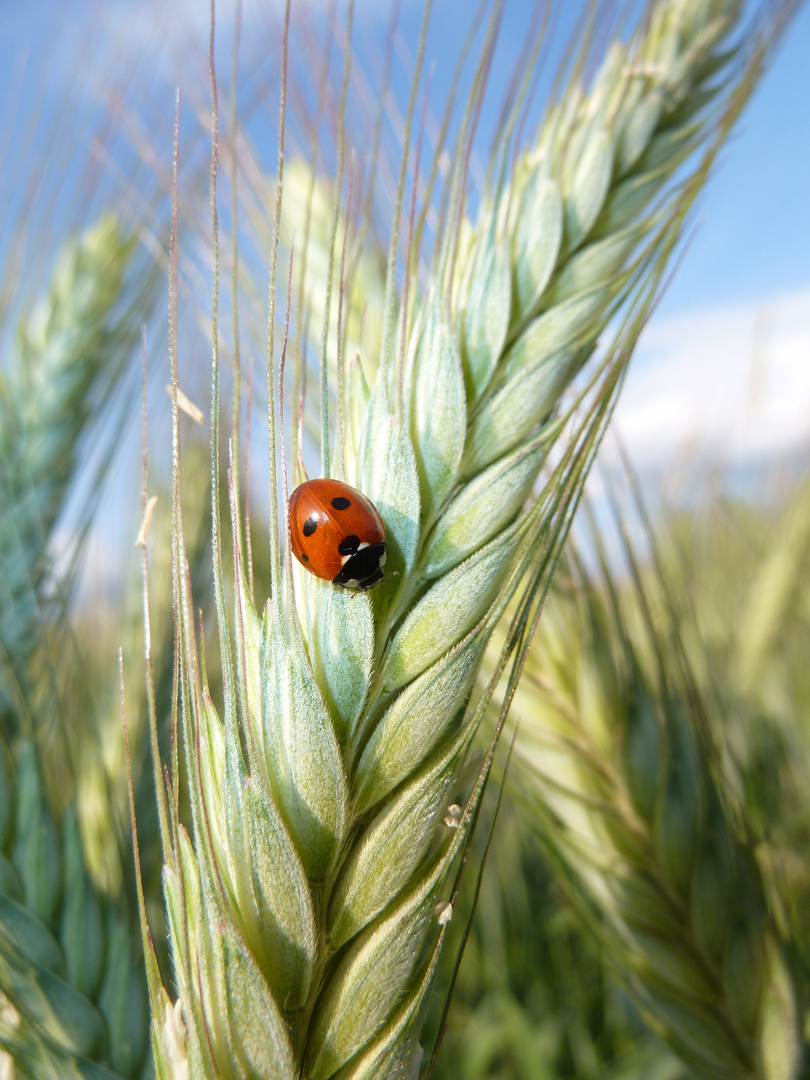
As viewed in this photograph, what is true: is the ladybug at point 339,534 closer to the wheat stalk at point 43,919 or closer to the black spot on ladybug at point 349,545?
the black spot on ladybug at point 349,545

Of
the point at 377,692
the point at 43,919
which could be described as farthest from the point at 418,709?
the point at 43,919

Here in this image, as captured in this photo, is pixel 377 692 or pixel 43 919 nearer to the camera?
pixel 377 692

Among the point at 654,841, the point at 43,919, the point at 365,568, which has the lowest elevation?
the point at 654,841

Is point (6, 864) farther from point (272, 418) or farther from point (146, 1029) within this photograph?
point (272, 418)

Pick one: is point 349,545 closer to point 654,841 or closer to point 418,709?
point 418,709

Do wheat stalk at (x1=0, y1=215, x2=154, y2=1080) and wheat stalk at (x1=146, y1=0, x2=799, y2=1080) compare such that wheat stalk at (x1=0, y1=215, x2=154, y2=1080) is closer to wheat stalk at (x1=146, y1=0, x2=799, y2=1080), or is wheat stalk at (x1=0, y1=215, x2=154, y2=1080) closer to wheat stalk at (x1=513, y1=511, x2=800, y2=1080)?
wheat stalk at (x1=146, y1=0, x2=799, y2=1080)

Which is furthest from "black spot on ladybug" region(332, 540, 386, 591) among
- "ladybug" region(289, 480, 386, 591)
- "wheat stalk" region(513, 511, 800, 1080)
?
"wheat stalk" region(513, 511, 800, 1080)

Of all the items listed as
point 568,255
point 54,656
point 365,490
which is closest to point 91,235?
point 54,656
